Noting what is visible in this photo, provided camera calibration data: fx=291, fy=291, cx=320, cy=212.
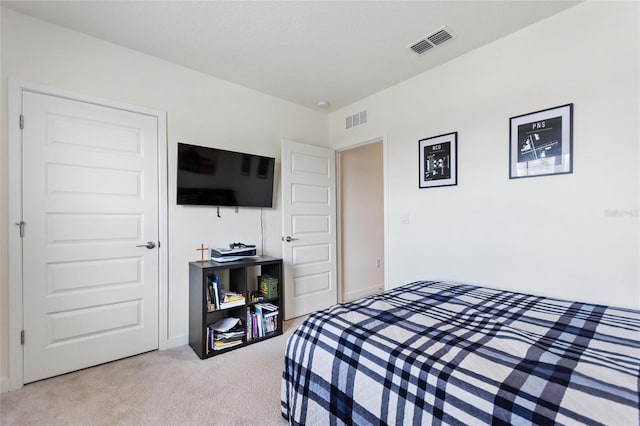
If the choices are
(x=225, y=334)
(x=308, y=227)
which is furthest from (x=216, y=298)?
(x=308, y=227)

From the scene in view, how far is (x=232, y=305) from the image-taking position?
260 centimetres

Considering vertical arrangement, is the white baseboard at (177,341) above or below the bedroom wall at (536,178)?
below

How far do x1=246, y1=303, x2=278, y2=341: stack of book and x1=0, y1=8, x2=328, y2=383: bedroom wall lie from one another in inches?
23.6

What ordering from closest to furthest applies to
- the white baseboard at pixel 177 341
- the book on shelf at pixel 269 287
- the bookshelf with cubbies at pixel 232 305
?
the bookshelf with cubbies at pixel 232 305 < the white baseboard at pixel 177 341 < the book on shelf at pixel 269 287

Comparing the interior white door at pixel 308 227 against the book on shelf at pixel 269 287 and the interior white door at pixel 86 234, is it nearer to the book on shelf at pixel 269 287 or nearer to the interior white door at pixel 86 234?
the book on shelf at pixel 269 287

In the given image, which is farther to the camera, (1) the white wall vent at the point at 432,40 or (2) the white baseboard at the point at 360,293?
(2) the white baseboard at the point at 360,293

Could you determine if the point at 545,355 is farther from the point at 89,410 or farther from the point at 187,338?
the point at 187,338

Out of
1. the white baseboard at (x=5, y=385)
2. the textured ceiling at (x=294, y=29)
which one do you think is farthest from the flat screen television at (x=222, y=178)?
the white baseboard at (x=5, y=385)

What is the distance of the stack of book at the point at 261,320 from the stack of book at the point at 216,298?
0.21 meters

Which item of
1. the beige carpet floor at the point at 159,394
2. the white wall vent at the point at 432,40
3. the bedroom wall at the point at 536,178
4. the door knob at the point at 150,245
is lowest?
the beige carpet floor at the point at 159,394

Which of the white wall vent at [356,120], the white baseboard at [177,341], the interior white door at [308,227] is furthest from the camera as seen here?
the white wall vent at [356,120]

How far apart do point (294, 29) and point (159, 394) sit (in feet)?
8.99

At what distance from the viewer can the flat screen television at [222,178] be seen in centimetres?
264

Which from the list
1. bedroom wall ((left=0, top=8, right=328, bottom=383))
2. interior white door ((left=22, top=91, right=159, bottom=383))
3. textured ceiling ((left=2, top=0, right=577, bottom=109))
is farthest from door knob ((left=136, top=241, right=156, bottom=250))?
textured ceiling ((left=2, top=0, right=577, bottom=109))
